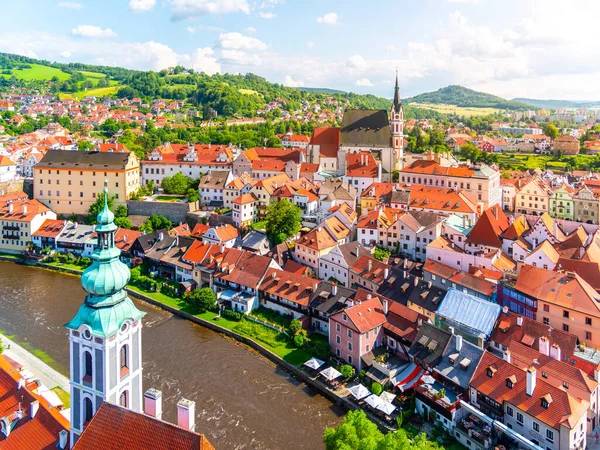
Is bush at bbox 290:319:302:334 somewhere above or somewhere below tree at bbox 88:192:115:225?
below

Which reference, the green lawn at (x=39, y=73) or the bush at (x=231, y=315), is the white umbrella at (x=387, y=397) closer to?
the bush at (x=231, y=315)

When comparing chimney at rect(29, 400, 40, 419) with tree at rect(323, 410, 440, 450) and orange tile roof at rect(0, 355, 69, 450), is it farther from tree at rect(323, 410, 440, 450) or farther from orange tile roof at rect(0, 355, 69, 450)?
tree at rect(323, 410, 440, 450)

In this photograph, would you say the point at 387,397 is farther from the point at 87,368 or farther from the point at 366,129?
the point at 366,129

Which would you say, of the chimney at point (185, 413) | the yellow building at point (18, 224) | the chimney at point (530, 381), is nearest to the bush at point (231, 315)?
the chimney at point (530, 381)

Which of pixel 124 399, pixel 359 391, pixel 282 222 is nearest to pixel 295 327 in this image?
pixel 359 391

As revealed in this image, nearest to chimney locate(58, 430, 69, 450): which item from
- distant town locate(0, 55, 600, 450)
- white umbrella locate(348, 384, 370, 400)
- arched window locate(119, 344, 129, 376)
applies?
distant town locate(0, 55, 600, 450)

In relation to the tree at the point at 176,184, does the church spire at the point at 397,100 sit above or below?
above
